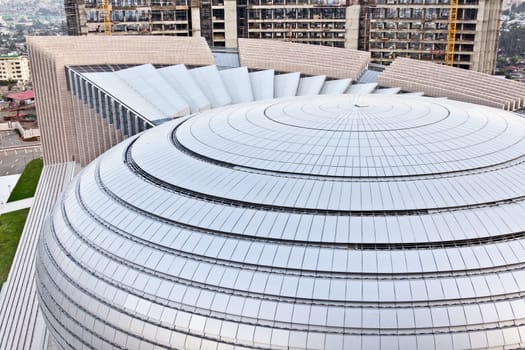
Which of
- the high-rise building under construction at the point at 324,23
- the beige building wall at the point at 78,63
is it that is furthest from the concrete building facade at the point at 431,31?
the beige building wall at the point at 78,63

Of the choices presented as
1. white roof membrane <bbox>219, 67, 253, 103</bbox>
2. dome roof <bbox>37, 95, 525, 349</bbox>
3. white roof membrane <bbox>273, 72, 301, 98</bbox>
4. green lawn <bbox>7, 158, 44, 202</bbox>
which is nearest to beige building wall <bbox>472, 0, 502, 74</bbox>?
white roof membrane <bbox>273, 72, 301, 98</bbox>

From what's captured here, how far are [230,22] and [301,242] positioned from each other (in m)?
95.5

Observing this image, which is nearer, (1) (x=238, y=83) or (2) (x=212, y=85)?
(2) (x=212, y=85)

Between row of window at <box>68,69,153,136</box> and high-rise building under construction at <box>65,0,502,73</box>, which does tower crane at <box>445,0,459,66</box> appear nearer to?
high-rise building under construction at <box>65,0,502,73</box>

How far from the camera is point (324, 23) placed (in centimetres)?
11269

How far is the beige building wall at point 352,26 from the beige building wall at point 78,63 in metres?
46.0

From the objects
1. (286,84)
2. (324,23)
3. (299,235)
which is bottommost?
(299,235)

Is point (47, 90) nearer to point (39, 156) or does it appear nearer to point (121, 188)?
point (39, 156)

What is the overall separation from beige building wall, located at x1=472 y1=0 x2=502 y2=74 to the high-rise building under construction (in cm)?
20

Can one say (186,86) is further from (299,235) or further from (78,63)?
(299,235)

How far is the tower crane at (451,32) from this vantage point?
99438mm

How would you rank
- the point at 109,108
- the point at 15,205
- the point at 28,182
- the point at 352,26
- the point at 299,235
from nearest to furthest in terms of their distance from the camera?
the point at 299,235 < the point at 109,108 < the point at 15,205 < the point at 28,182 < the point at 352,26

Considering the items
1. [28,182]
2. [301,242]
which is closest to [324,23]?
[28,182]

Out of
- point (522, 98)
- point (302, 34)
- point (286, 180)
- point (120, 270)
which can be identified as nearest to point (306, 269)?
point (286, 180)
